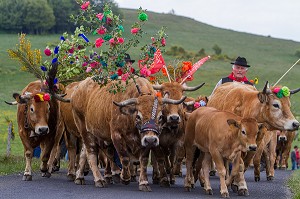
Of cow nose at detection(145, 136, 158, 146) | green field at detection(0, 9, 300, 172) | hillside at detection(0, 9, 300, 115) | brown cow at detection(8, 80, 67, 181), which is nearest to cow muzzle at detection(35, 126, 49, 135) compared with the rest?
brown cow at detection(8, 80, 67, 181)

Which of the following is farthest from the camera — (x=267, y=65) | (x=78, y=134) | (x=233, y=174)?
(x=267, y=65)

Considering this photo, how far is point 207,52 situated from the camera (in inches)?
4149

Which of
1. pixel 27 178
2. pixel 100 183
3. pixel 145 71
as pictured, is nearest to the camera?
pixel 100 183

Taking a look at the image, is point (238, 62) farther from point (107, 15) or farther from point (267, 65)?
point (267, 65)

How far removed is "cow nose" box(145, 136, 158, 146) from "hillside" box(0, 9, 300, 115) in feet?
131

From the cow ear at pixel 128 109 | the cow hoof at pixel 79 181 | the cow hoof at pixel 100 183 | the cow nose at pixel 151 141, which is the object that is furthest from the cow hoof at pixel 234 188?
the cow hoof at pixel 79 181

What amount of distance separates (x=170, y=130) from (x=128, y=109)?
141cm

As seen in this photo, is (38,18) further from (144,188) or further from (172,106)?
(144,188)

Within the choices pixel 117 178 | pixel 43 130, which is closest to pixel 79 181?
pixel 117 178

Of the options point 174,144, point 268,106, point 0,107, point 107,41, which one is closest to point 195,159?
point 174,144

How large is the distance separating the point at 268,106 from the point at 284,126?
0.48 meters

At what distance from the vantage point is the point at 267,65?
95750 millimetres

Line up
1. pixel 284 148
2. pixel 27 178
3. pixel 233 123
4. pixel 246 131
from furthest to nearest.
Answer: pixel 284 148
pixel 27 178
pixel 233 123
pixel 246 131

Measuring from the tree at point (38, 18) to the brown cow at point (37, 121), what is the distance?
84.1 meters
